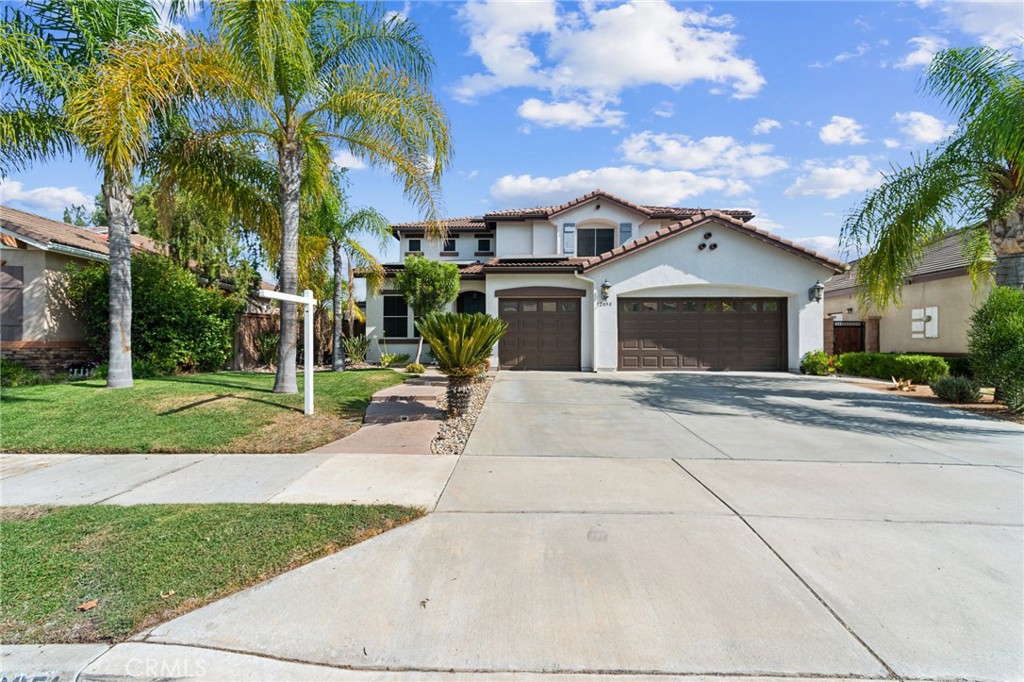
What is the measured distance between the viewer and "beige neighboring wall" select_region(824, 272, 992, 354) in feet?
50.4

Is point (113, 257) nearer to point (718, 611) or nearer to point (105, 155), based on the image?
point (105, 155)

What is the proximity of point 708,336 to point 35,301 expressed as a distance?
19369 millimetres

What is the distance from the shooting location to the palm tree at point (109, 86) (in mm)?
7586

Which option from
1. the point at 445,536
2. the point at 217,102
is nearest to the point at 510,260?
the point at 217,102

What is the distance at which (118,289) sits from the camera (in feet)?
31.8

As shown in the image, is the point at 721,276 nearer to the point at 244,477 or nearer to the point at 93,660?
the point at 244,477

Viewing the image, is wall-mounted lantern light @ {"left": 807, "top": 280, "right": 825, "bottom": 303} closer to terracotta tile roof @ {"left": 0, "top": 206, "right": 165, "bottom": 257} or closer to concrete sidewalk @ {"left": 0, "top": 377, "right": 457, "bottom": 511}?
concrete sidewalk @ {"left": 0, "top": 377, "right": 457, "bottom": 511}

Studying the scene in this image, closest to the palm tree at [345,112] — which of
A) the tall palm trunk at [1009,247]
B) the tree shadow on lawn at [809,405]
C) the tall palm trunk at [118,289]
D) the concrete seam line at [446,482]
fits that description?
the tall palm trunk at [118,289]

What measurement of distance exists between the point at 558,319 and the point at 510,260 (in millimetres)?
3077

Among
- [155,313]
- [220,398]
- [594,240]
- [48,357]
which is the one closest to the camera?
[220,398]

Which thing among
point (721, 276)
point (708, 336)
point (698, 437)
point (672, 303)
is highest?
point (721, 276)

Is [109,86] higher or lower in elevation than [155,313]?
higher

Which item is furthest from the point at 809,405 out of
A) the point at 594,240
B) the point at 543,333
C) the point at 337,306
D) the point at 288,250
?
the point at 337,306

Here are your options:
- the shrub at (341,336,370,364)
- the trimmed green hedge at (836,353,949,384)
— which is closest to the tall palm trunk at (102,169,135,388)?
the shrub at (341,336,370,364)
